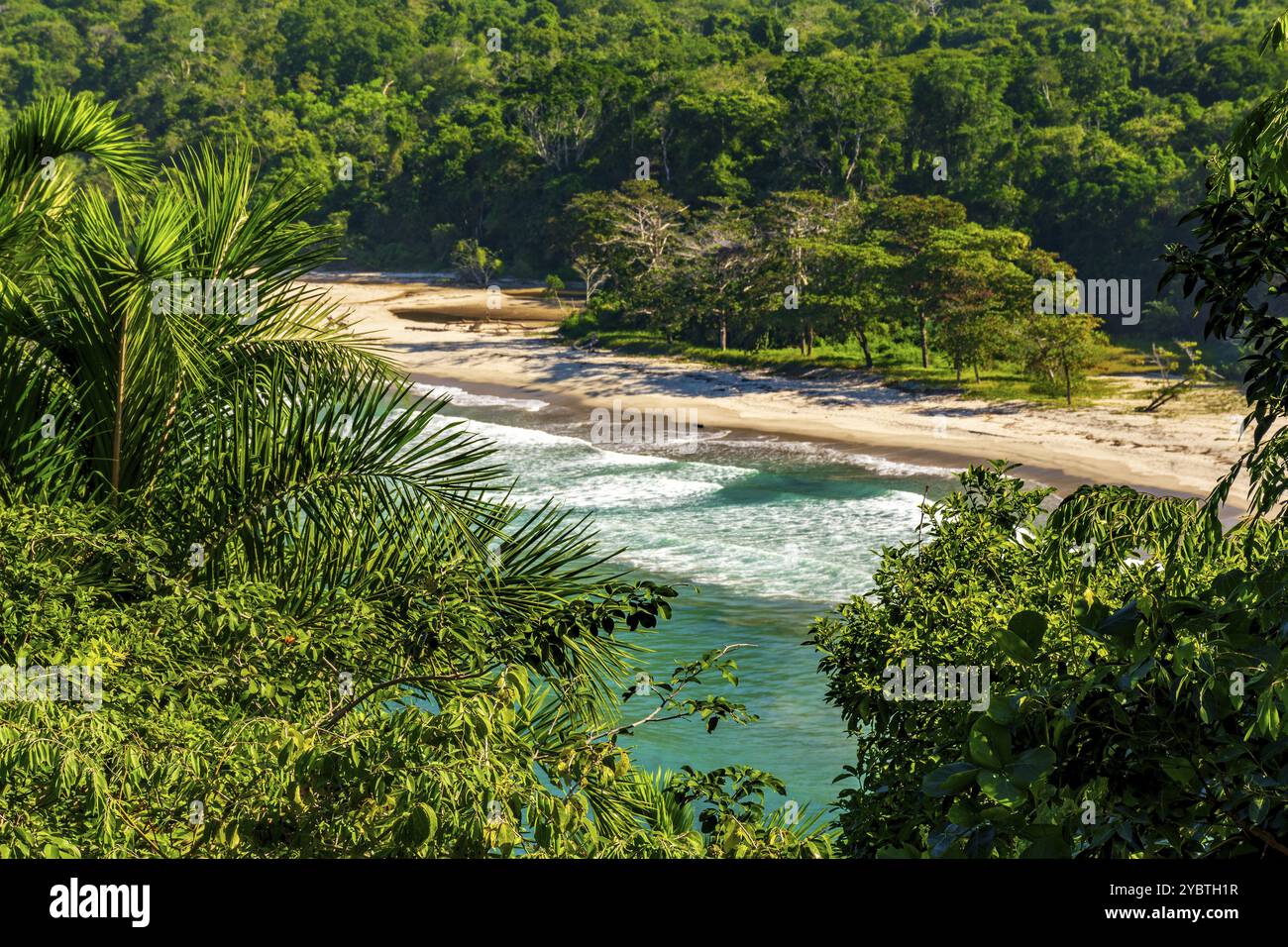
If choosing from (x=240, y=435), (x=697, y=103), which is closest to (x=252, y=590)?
(x=240, y=435)

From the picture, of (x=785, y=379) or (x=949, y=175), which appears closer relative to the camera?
(x=785, y=379)

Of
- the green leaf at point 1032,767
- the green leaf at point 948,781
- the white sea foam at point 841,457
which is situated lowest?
the white sea foam at point 841,457

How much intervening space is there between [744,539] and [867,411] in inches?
425

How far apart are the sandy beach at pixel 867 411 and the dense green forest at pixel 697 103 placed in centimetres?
652

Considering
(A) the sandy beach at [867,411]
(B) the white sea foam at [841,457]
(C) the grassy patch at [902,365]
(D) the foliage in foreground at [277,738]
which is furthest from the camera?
(C) the grassy patch at [902,365]

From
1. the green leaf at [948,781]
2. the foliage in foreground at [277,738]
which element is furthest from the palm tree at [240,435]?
the green leaf at [948,781]

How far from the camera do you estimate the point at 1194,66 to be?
53.2 meters

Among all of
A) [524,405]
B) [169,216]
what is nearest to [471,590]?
[169,216]

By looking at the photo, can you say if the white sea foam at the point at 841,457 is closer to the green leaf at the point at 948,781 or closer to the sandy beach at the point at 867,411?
the sandy beach at the point at 867,411

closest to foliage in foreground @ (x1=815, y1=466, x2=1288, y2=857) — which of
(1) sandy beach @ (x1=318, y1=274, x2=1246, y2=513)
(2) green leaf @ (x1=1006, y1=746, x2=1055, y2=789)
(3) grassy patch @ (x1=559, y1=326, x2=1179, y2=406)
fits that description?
(2) green leaf @ (x1=1006, y1=746, x2=1055, y2=789)

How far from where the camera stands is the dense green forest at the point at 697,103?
48.3 meters

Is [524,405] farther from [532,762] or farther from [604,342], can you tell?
[532,762]
